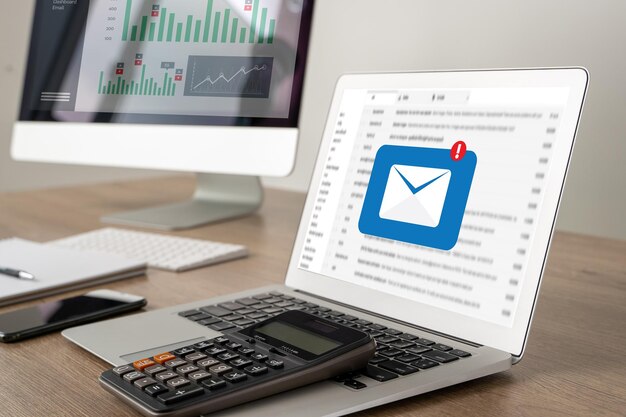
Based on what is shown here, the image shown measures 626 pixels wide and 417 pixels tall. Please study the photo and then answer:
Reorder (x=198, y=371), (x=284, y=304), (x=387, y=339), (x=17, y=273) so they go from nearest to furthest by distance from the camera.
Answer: (x=198, y=371) → (x=387, y=339) → (x=284, y=304) → (x=17, y=273)

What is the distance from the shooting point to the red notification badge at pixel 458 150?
0.67m

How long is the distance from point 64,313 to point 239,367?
0.94 ft

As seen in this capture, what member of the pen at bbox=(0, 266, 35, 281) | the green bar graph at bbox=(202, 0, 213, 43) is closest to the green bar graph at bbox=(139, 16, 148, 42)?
the green bar graph at bbox=(202, 0, 213, 43)

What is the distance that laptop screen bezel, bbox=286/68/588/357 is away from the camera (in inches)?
23.3

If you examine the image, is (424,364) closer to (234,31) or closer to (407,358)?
(407,358)

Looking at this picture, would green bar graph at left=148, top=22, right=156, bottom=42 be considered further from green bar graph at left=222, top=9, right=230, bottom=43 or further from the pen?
the pen

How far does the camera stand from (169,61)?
1.07 m

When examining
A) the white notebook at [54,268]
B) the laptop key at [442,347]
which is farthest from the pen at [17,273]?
the laptop key at [442,347]

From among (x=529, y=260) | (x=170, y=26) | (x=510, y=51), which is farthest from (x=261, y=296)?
(x=510, y=51)

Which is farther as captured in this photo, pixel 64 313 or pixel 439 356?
pixel 64 313

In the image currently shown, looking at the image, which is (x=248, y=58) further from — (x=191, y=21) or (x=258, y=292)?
(x=258, y=292)

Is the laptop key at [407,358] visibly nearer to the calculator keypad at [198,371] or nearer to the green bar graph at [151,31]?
the calculator keypad at [198,371]

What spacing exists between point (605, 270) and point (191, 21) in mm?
670

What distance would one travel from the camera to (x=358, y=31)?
4.86 feet
